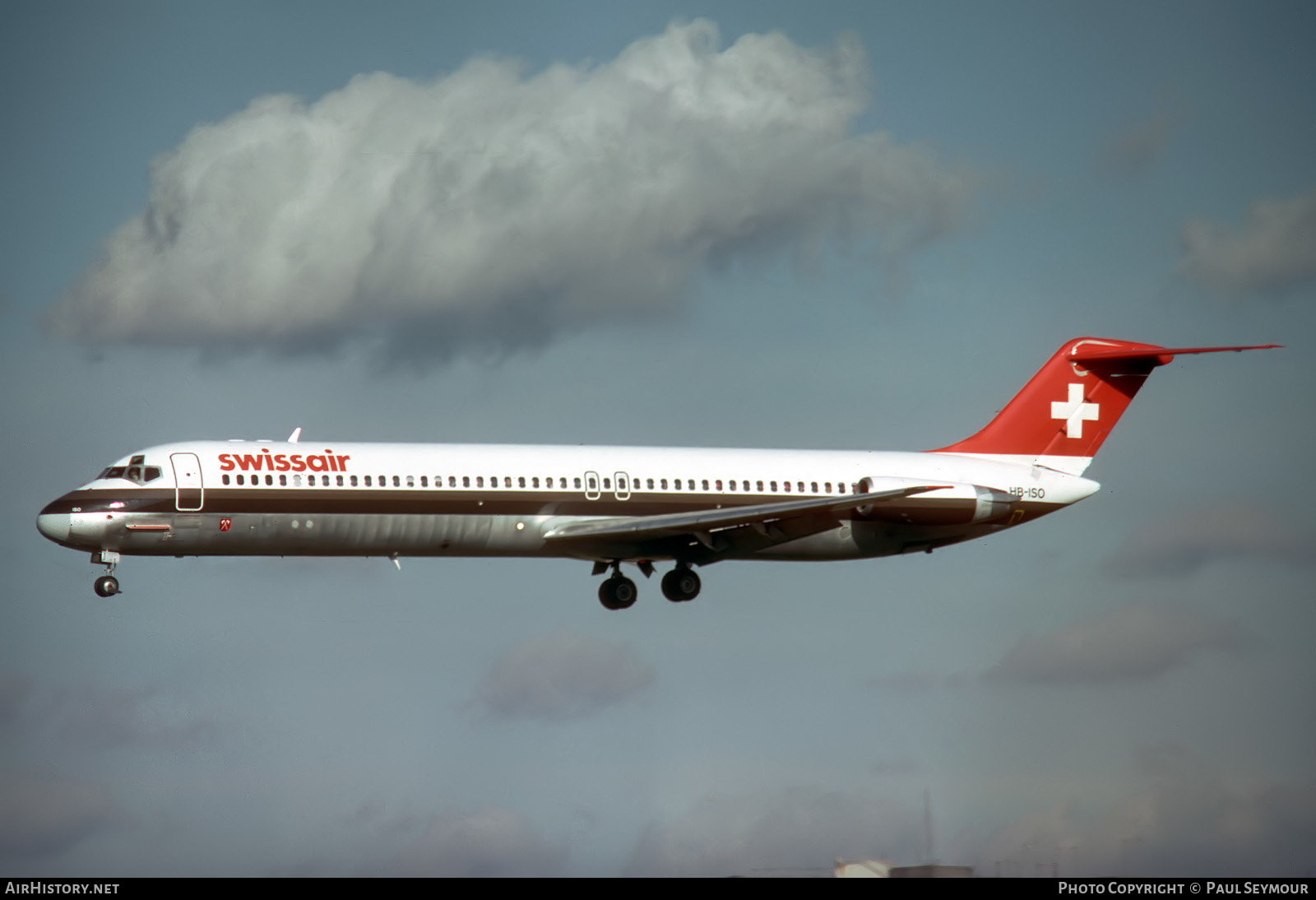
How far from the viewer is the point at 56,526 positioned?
5416 centimetres

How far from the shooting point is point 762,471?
5972 centimetres

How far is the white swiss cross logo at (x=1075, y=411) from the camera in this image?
6506 centimetres

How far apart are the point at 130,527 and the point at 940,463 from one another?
24954 millimetres

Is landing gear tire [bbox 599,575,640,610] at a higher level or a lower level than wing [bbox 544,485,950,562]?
lower

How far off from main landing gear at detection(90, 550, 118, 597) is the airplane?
4 centimetres

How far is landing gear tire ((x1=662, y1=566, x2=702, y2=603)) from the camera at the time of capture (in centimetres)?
6059

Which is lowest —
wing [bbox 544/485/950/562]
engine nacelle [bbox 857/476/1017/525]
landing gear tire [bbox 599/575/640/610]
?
landing gear tire [bbox 599/575/640/610]

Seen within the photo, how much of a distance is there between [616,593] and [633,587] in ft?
2.04

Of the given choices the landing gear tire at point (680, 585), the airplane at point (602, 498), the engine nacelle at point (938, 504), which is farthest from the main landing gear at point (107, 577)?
the engine nacelle at point (938, 504)

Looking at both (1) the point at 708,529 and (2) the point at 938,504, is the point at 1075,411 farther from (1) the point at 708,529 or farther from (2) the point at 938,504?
(1) the point at 708,529

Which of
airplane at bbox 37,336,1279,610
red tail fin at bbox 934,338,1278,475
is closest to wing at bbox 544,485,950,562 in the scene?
airplane at bbox 37,336,1279,610

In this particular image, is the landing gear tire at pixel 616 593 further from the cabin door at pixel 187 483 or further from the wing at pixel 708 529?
the cabin door at pixel 187 483

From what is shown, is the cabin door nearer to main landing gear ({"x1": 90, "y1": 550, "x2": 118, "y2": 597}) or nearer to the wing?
main landing gear ({"x1": 90, "y1": 550, "x2": 118, "y2": 597})
